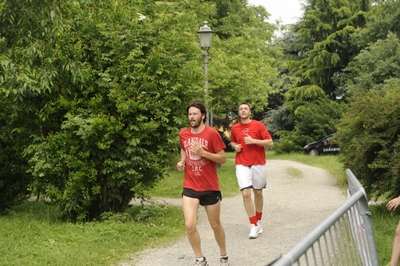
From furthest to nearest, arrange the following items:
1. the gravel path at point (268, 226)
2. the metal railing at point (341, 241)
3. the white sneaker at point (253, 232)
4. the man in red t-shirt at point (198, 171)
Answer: the white sneaker at point (253, 232)
the gravel path at point (268, 226)
the man in red t-shirt at point (198, 171)
the metal railing at point (341, 241)

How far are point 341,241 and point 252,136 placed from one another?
517 cm

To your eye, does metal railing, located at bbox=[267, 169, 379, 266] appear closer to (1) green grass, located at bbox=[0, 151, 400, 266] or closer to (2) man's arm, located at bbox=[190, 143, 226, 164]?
(2) man's arm, located at bbox=[190, 143, 226, 164]

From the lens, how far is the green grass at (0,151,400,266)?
754cm

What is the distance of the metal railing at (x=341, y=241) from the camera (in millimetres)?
2750

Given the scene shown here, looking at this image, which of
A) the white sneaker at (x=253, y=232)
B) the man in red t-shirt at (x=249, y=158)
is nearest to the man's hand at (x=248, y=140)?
the man in red t-shirt at (x=249, y=158)

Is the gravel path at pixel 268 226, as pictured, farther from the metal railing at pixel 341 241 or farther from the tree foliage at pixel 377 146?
the metal railing at pixel 341 241

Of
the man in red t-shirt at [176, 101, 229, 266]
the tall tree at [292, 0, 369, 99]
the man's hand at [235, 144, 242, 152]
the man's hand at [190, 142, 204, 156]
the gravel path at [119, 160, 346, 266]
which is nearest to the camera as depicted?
the man's hand at [190, 142, 204, 156]

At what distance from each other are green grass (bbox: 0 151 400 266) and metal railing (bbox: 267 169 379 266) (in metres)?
2.42

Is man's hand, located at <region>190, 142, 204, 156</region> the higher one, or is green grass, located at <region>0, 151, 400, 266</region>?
man's hand, located at <region>190, 142, 204, 156</region>

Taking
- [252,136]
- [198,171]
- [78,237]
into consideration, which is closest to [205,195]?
[198,171]

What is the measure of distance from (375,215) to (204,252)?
3582 mm

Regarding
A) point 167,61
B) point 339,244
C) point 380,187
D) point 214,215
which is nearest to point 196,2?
point 167,61

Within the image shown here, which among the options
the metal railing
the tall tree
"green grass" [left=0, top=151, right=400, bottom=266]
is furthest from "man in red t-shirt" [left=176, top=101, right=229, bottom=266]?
the tall tree

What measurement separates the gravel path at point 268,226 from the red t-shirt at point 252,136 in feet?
3.85
